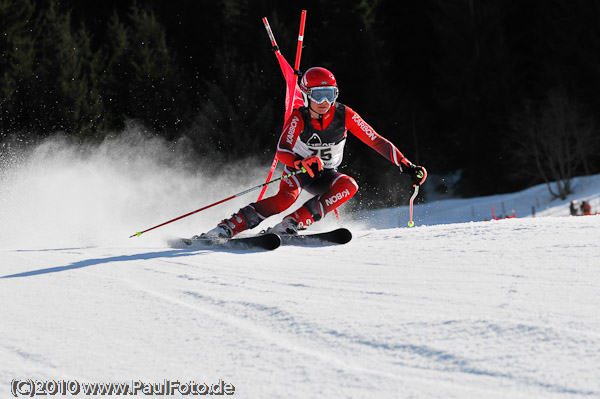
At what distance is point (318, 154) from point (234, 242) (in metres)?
1.24

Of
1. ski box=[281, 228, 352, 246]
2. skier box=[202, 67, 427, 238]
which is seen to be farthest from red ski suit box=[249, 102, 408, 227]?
ski box=[281, 228, 352, 246]

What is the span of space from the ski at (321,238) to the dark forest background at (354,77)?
66.0 feet

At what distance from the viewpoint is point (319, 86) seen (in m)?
5.39

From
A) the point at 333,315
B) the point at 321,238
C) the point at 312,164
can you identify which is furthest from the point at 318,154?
the point at 333,315

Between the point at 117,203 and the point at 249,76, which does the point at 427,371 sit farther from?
the point at 249,76

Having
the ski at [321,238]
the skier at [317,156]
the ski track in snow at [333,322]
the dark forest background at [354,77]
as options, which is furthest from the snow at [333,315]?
the dark forest background at [354,77]

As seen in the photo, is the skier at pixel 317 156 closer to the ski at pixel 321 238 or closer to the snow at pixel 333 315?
the ski at pixel 321 238

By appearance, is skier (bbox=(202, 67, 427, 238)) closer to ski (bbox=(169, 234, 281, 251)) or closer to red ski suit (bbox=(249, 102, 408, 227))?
red ski suit (bbox=(249, 102, 408, 227))

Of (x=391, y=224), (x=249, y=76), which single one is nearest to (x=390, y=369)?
(x=391, y=224)

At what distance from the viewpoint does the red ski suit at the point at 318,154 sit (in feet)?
17.8

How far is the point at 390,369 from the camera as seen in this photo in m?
1.98

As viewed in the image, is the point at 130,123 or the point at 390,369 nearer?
the point at 390,369

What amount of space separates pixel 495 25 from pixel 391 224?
13635 mm

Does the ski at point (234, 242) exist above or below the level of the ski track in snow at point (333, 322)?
above
